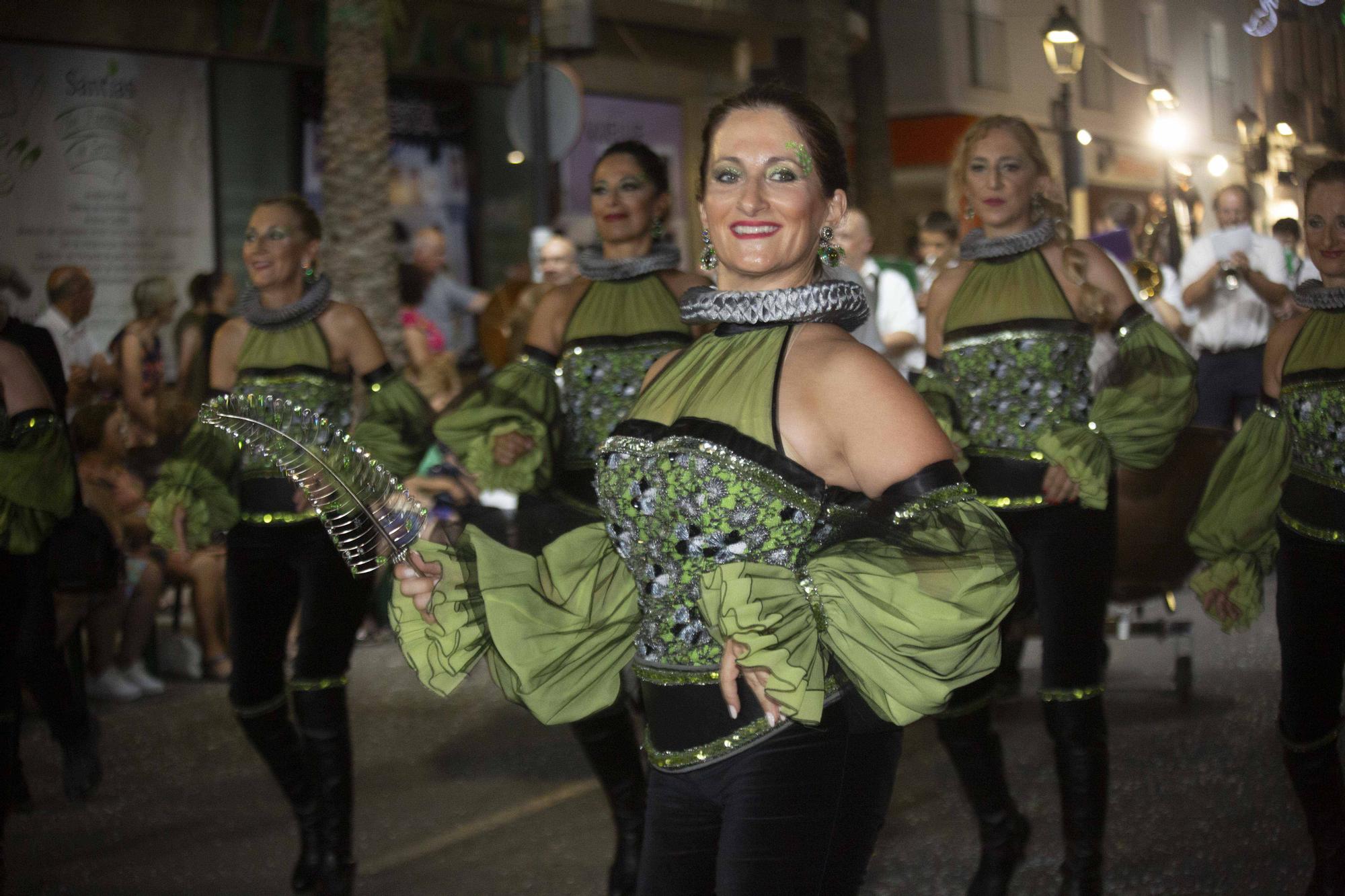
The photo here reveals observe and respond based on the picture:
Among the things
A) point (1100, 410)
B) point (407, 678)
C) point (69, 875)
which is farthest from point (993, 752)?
point (407, 678)

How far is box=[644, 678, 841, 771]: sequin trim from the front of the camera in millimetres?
2736

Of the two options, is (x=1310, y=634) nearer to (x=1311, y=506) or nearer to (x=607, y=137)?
(x=1311, y=506)

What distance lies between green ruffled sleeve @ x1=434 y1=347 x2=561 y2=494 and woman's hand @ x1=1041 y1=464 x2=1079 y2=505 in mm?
1660

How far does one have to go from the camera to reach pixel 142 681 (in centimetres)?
838

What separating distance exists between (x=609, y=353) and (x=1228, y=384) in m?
4.67

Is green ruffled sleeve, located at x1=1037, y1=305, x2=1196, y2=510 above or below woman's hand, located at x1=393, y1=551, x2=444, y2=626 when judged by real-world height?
above

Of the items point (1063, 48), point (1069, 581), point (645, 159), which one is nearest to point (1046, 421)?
point (1069, 581)

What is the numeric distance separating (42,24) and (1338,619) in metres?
4.57

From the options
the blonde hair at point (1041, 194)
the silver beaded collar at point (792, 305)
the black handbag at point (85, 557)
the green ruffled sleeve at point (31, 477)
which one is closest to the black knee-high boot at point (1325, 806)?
the blonde hair at point (1041, 194)

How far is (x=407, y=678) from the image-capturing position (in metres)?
8.70

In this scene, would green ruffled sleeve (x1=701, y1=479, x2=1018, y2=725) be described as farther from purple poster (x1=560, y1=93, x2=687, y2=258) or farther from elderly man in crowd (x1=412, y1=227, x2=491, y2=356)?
purple poster (x1=560, y1=93, x2=687, y2=258)

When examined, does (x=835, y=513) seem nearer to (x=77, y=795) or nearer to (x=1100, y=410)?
(x=1100, y=410)

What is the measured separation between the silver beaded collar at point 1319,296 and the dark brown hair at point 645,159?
2.13 m

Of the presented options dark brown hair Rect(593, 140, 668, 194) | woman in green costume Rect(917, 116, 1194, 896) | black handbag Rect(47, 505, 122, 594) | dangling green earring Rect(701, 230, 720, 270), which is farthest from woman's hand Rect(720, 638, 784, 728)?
black handbag Rect(47, 505, 122, 594)
